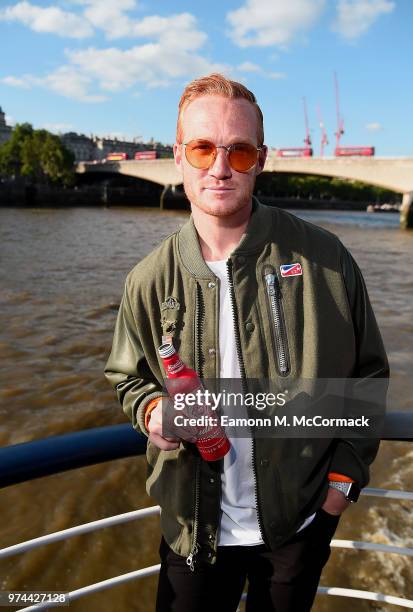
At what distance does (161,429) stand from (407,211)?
1290 inches

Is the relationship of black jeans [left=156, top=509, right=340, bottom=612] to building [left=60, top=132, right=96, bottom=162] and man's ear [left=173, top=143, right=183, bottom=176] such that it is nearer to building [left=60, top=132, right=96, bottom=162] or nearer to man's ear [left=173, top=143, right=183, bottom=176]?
man's ear [left=173, top=143, right=183, bottom=176]

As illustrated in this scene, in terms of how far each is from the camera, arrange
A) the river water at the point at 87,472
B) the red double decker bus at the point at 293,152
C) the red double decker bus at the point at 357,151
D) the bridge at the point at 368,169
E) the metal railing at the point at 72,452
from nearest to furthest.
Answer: the metal railing at the point at 72,452 < the river water at the point at 87,472 < the bridge at the point at 368,169 < the red double decker bus at the point at 293,152 < the red double decker bus at the point at 357,151

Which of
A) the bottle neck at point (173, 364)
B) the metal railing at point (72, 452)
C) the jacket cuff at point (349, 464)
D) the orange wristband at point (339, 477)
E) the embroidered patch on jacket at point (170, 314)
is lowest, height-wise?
the orange wristband at point (339, 477)

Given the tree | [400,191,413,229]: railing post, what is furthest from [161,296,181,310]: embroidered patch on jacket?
the tree

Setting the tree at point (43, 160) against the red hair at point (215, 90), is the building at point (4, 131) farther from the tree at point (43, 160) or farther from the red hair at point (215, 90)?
the red hair at point (215, 90)

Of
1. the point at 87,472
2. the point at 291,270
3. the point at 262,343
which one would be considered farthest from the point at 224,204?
the point at 87,472

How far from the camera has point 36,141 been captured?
183ft

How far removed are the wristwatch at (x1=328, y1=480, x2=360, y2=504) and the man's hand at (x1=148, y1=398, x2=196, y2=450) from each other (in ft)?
1.22

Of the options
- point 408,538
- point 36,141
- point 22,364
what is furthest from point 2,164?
point 408,538

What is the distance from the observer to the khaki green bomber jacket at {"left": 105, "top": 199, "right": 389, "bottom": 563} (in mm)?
1231

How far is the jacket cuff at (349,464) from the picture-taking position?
1267mm

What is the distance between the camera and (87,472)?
4.75 m

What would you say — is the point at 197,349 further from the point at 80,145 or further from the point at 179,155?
the point at 80,145

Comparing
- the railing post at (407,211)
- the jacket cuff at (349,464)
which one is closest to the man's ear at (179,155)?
the jacket cuff at (349,464)
